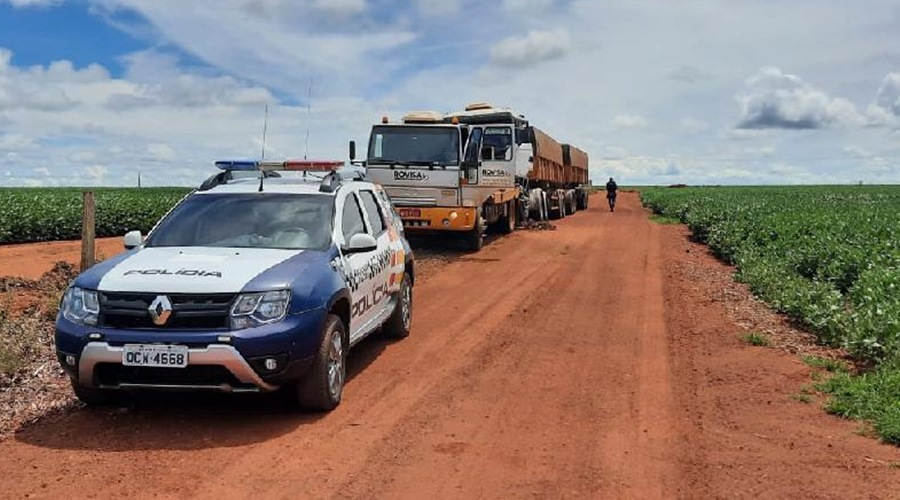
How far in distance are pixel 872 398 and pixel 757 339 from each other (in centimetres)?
265

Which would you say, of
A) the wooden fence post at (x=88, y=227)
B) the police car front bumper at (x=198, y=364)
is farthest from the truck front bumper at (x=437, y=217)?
the police car front bumper at (x=198, y=364)

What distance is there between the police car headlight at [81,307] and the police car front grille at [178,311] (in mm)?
119

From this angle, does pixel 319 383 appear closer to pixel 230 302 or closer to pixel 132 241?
pixel 230 302

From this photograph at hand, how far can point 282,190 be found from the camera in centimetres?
753

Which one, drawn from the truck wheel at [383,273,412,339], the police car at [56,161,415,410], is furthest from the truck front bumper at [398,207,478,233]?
the police car at [56,161,415,410]

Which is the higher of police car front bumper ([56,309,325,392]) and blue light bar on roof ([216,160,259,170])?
blue light bar on roof ([216,160,259,170])

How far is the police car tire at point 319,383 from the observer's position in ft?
20.3

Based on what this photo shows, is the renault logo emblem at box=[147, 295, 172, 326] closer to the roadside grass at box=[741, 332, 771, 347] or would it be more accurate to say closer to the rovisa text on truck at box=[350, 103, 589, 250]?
the roadside grass at box=[741, 332, 771, 347]

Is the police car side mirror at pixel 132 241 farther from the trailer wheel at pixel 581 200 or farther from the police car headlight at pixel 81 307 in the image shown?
the trailer wheel at pixel 581 200

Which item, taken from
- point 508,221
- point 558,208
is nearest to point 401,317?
point 508,221

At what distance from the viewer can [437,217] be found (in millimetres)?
17812

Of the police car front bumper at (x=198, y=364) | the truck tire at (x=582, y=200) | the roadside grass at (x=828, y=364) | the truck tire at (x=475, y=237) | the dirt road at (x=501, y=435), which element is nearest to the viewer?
the dirt road at (x=501, y=435)

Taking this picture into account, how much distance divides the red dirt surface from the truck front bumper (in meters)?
6.29

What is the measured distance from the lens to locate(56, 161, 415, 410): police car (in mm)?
5688
